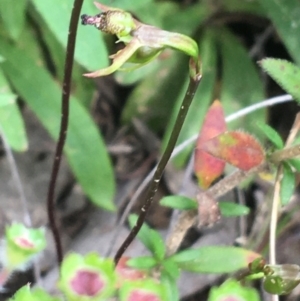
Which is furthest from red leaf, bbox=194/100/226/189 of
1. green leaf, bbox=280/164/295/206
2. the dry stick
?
the dry stick

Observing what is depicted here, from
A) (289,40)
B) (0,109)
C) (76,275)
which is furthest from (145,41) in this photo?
(289,40)

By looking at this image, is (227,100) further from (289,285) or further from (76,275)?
(76,275)

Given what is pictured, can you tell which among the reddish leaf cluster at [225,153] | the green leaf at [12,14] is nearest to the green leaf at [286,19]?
the reddish leaf cluster at [225,153]

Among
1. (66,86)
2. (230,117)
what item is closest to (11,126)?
(66,86)

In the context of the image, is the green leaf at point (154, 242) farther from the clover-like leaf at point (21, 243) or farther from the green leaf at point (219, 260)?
the clover-like leaf at point (21, 243)

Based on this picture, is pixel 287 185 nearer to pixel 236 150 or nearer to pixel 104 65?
pixel 236 150
